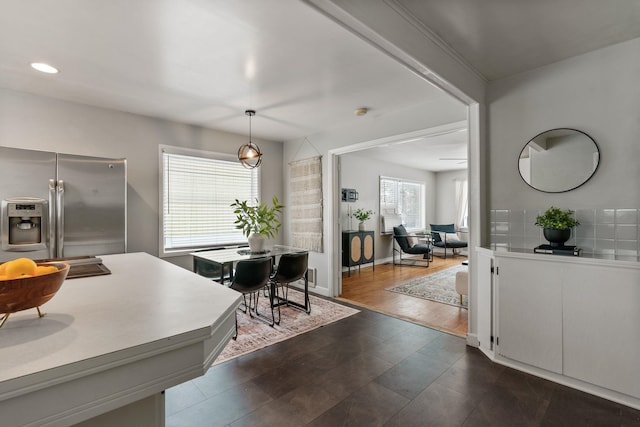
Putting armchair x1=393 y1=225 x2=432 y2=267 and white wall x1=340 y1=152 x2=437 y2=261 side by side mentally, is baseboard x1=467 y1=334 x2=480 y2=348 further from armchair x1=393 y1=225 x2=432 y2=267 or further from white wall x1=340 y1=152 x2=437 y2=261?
armchair x1=393 y1=225 x2=432 y2=267

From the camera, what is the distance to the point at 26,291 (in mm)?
706

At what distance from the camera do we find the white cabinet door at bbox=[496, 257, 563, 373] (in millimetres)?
2154

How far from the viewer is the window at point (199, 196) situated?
3.95 m

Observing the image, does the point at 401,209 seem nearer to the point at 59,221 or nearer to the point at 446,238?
the point at 446,238

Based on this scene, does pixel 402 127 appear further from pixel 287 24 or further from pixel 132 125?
pixel 132 125

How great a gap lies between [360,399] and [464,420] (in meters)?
0.63

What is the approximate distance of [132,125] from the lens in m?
3.61

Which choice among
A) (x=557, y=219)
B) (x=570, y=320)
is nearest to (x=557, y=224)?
(x=557, y=219)

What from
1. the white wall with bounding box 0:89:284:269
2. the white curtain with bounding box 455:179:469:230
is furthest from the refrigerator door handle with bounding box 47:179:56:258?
the white curtain with bounding box 455:179:469:230

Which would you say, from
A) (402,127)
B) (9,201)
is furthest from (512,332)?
(9,201)

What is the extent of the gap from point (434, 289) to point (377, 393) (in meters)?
2.96

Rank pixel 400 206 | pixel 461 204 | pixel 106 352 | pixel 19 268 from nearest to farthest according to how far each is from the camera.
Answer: pixel 106 352
pixel 19 268
pixel 400 206
pixel 461 204

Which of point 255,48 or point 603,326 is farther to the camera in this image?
point 255,48

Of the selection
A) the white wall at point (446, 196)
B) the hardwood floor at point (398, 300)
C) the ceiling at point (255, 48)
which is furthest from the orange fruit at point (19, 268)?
the white wall at point (446, 196)
